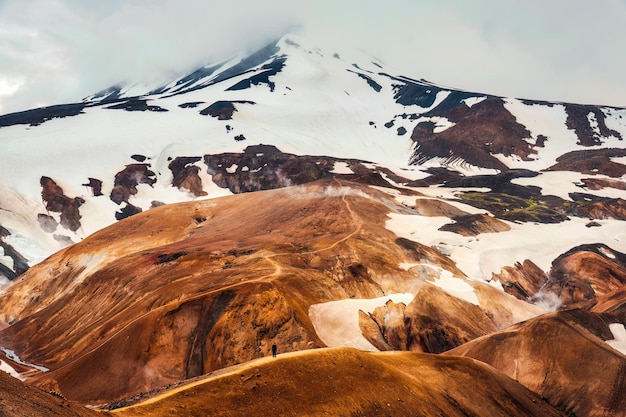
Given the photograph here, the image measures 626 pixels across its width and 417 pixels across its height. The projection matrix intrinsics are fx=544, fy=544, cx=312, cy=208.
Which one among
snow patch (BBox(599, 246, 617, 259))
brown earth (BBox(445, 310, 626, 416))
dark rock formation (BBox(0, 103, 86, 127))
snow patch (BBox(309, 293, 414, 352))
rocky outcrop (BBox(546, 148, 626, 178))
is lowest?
snow patch (BBox(599, 246, 617, 259))

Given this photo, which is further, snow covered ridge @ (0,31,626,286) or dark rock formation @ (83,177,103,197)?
dark rock formation @ (83,177,103,197)

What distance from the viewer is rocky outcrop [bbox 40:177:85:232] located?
411 ft

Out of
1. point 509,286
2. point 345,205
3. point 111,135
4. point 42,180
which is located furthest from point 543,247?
point 111,135

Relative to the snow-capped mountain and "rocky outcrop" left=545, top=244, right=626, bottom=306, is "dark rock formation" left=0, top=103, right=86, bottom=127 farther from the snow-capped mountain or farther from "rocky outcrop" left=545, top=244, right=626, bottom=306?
"rocky outcrop" left=545, top=244, right=626, bottom=306

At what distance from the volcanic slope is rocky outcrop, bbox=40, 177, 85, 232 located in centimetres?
10670

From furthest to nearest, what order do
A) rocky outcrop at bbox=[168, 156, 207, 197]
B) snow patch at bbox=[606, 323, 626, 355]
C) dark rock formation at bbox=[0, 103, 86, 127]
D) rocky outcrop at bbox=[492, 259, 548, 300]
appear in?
dark rock formation at bbox=[0, 103, 86, 127]
rocky outcrop at bbox=[168, 156, 207, 197]
rocky outcrop at bbox=[492, 259, 548, 300]
snow patch at bbox=[606, 323, 626, 355]

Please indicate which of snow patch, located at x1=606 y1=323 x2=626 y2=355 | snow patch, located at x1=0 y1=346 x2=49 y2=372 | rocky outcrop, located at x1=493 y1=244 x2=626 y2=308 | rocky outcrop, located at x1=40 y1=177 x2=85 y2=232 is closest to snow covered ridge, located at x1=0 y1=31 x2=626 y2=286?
rocky outcrop, located at x1=40 y1=177 x2=85 y2=232

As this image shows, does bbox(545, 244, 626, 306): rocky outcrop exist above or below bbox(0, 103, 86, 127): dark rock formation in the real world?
below

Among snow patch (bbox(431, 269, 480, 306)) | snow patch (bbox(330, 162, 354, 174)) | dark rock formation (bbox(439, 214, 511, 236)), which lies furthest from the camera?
snow patch (bbox(330, 162, 354, 174))

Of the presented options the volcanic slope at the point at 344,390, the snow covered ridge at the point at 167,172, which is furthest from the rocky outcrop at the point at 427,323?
the snow covered ridge at the point at 167,172

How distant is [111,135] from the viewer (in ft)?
571

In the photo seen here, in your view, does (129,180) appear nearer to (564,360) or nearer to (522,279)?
(522,279)

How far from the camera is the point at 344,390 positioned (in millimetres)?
28641

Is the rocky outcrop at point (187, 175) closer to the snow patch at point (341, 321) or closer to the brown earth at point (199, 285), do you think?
the brown earth at point (199, 285)
